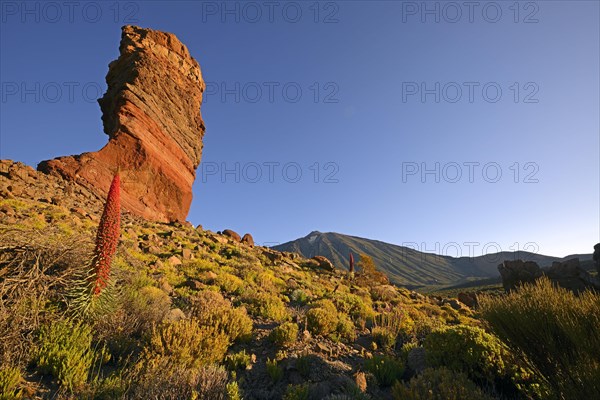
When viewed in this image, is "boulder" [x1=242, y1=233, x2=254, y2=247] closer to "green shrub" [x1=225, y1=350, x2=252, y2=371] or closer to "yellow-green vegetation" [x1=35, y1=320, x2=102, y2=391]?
"green shrub" [x1=225, y1=350, x2=252, y2=371]

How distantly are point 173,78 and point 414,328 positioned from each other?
3453 cm

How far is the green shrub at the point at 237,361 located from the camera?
201 inches

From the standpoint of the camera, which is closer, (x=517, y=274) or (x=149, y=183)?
(x=149, y=183)

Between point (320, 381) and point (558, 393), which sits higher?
point (558, 393)

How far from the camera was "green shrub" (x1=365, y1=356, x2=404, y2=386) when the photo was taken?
17.3ft

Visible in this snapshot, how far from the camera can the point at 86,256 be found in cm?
536

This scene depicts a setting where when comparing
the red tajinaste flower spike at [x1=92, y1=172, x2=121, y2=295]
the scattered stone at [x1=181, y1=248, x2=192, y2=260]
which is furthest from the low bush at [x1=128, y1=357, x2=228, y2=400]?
the scattered stone at [x1=181, y1=248, x2=192, y2=260]

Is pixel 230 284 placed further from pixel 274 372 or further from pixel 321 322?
pixel 274 372

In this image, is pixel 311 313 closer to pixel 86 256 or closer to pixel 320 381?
pixel 320 381

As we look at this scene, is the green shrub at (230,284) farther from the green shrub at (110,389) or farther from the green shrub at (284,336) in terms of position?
the green shrub at (110,389)

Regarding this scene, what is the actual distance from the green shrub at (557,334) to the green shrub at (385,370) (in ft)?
6.08

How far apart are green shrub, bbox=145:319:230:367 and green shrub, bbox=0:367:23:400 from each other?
1.47 m

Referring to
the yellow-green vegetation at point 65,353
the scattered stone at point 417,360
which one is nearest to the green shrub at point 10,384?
the yellow-green vegetation at point 65,353

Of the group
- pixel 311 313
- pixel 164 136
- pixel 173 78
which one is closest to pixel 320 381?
pixel 311 313
